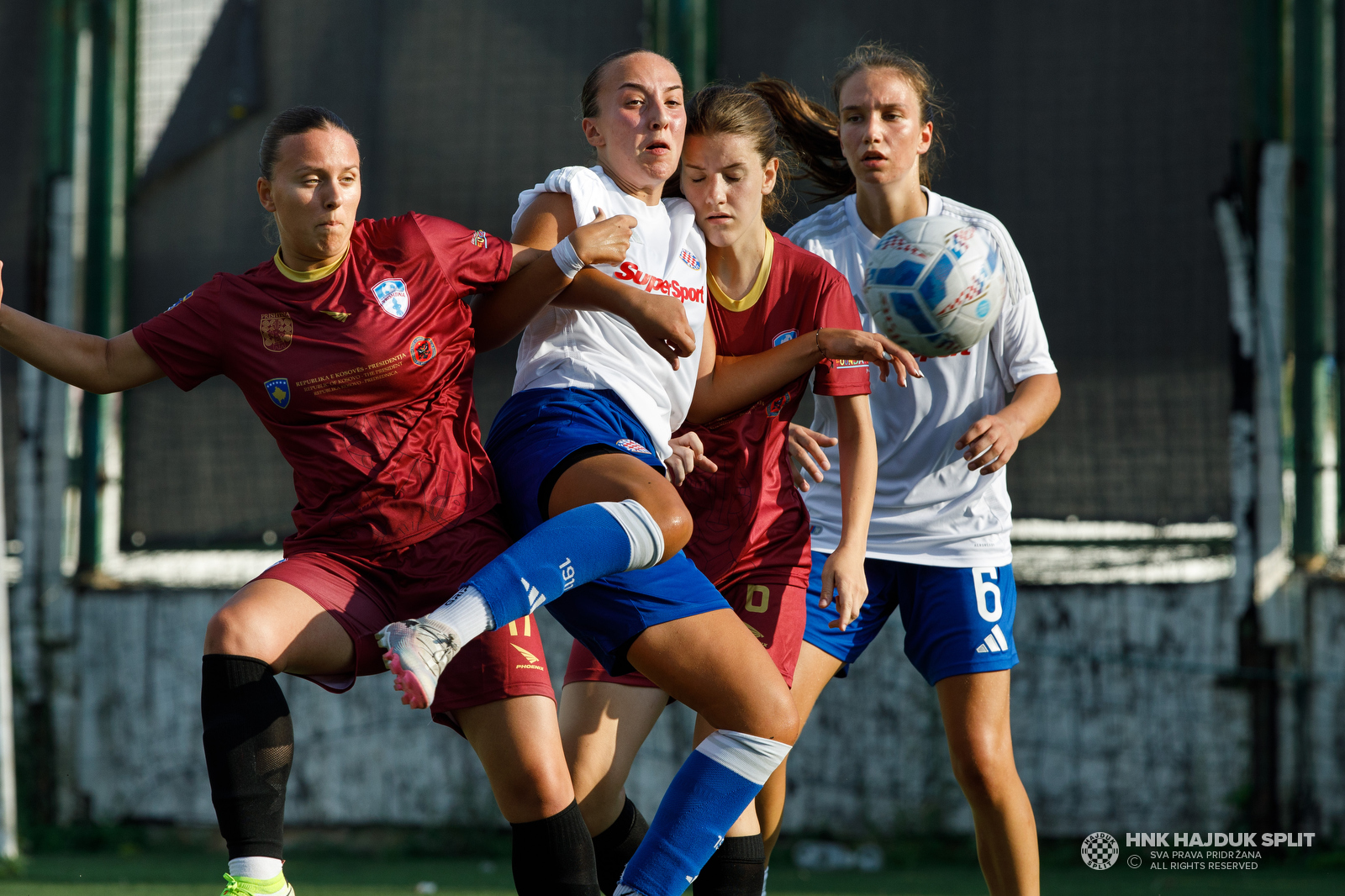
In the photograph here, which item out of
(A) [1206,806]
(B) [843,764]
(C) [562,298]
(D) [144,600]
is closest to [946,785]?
(B) [843,764]

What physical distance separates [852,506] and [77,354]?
176 cm

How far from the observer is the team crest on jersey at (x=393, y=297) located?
2.76 m

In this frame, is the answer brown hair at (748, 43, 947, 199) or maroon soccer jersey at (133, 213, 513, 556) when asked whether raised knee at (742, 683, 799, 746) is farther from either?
brown hair at (748, 43, 947, 199)

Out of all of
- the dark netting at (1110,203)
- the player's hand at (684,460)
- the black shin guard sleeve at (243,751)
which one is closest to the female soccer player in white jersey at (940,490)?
the player's hand at (684,460)

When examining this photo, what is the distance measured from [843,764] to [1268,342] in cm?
256

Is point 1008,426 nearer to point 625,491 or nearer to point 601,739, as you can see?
point 625,491

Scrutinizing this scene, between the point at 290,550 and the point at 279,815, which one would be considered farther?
the point at 290,550

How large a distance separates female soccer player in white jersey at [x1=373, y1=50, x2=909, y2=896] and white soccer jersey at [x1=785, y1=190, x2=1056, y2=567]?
555mm

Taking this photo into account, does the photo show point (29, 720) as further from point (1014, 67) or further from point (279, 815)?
point (1014, 67)

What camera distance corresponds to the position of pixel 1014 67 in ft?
19.3

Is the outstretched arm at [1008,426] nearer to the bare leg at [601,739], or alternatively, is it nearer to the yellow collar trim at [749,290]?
the yellow collar trim at [749,290]

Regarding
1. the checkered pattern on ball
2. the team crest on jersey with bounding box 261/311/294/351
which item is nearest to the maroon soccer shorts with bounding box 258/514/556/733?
the team crest on jersey with bounding box 261/311/294/351

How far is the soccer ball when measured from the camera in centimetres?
299

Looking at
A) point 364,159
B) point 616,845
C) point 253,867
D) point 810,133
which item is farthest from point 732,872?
point 364,159
